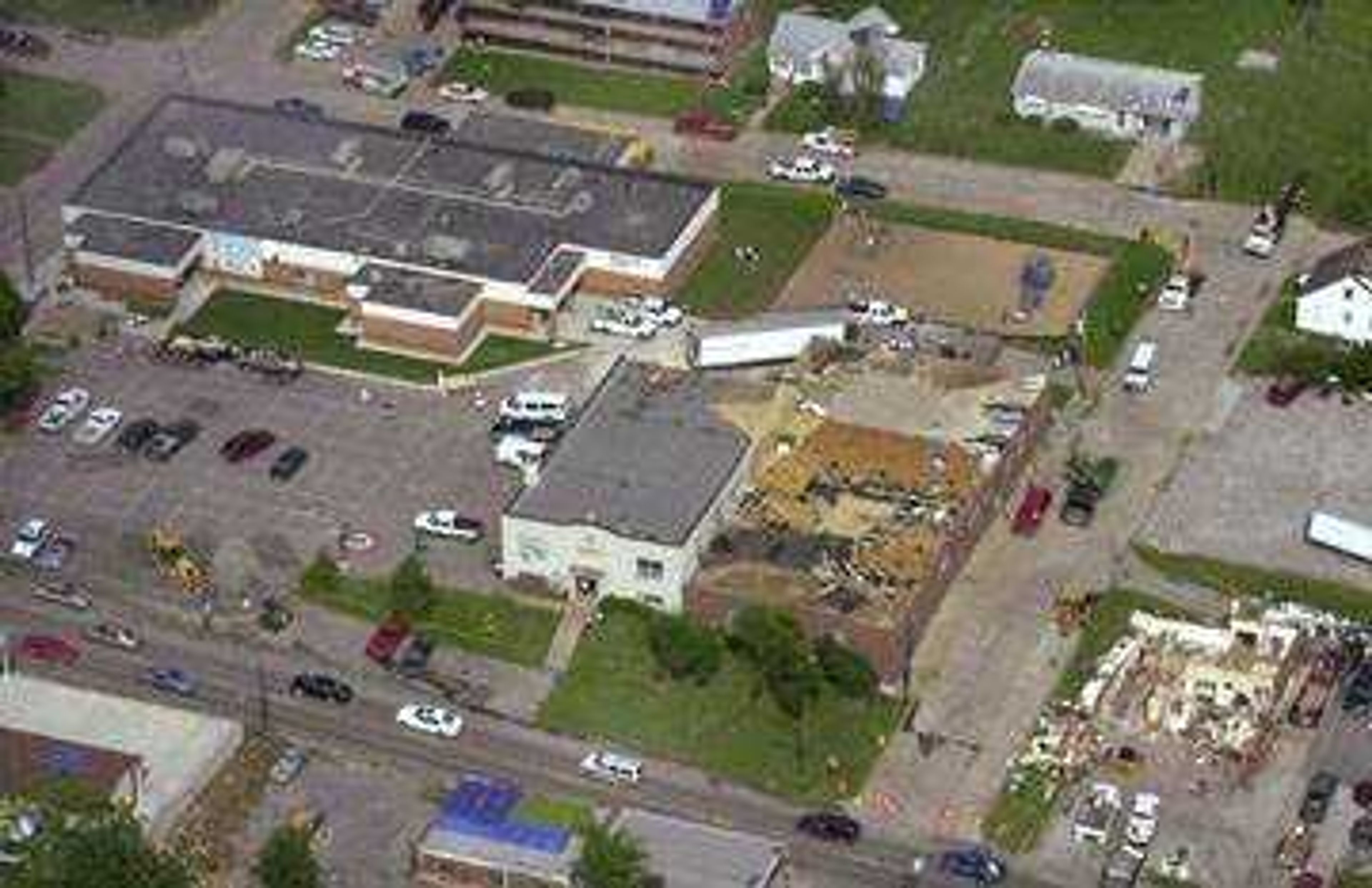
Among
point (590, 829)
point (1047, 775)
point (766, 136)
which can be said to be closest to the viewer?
point (590, 829)

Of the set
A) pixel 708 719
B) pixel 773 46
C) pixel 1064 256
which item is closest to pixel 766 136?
pixel 773 46

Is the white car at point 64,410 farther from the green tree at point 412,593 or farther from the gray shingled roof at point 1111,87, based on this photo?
the gray shingled roof at point 1111,87

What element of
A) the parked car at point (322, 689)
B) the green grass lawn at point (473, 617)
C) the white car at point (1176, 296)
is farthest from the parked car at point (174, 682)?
the white car at point (1176, 296)

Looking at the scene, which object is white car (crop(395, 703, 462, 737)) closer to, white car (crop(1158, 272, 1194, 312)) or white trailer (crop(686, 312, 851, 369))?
white trailer (crop(686, 312, 851, 369))

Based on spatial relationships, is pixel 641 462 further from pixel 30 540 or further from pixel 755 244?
pixel 755 244

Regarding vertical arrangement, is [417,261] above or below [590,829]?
above

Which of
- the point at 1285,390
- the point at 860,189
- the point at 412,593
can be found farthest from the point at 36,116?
the point at 1285,390

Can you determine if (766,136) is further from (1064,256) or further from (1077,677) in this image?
(1077,677)

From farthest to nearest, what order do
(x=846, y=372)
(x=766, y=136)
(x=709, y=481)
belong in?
(x=766, y=136), (x=846, y=372), (x=709, y=481)
